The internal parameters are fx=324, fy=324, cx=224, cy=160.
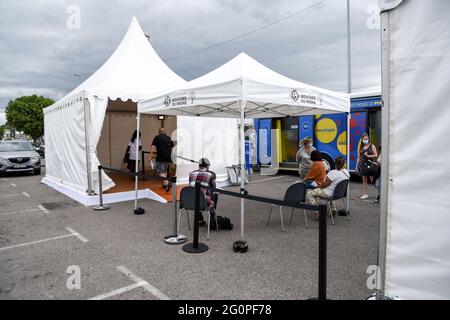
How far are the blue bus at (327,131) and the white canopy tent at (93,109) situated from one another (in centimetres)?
385

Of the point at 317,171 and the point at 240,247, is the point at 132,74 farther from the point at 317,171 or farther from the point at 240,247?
the point at 240,247

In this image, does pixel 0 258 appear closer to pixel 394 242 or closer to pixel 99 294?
pixel 99 294

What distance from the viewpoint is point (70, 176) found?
29.4 ft

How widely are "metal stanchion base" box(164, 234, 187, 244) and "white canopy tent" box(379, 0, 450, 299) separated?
300 centimetres

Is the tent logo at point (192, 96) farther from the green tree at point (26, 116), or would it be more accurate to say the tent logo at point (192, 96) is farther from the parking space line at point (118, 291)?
the green tree at point (26, 116)

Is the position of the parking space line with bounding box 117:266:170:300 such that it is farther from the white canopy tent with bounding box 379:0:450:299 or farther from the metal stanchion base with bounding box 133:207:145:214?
the metal stanchion base with bounding box 133:207:145:214

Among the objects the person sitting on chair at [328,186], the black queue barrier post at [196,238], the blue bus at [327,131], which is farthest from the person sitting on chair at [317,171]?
the blue bus at [327,131]

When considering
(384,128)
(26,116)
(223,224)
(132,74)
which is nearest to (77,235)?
(223,224)

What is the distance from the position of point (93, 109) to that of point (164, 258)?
4.75 meters

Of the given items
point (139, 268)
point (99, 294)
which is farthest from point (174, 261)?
point (99, 294)

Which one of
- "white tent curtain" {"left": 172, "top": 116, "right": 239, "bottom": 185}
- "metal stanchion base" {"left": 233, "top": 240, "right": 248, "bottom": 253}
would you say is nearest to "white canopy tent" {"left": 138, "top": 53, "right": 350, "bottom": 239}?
"metal stanchion base" {"left": 233, "top": 240, "right": 248, "bottom": 253}

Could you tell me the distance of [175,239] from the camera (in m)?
4.92

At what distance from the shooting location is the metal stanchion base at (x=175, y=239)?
4863 mm

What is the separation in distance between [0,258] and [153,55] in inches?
299
